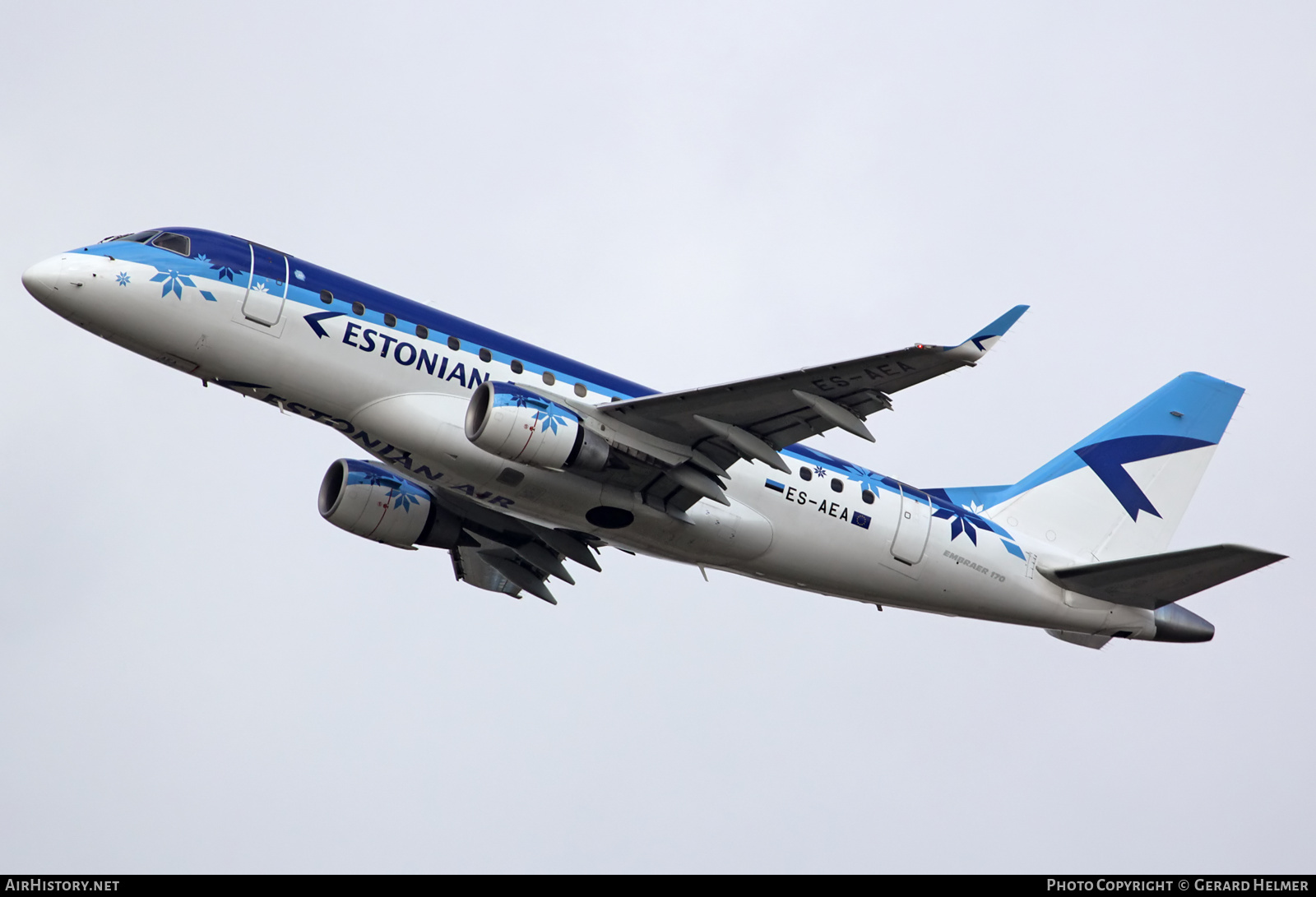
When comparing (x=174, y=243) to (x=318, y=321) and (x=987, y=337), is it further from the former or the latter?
(x=987, y=337)

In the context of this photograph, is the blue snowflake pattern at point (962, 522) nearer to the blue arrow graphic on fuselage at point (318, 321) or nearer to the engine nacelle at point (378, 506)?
the engine nacelle at point (378, 506)

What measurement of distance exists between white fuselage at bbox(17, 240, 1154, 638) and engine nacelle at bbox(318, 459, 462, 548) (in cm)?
72

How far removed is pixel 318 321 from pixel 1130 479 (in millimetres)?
19778

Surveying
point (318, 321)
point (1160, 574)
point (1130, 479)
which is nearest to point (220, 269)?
point (318, 321)

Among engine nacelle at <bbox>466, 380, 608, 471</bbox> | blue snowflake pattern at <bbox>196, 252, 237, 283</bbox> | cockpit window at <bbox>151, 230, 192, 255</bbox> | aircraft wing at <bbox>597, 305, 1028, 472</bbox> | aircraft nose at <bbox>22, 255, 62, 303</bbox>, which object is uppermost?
cockpit window at <bbox>151, 230, 192, 255</bbox>

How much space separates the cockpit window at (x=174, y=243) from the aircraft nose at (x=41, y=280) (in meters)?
1.82

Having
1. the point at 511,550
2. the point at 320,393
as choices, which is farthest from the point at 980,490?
the point at 320,393

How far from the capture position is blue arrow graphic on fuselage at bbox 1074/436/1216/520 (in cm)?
3256

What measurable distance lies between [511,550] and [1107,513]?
1413 cm

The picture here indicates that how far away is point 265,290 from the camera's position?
24094 mm

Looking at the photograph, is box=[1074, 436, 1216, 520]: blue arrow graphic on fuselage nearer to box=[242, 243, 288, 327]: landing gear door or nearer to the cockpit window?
box=[242, 243, 288, 327]: landing gear door

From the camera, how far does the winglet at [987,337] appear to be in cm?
2061

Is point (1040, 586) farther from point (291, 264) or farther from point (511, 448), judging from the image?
point (291, 264)

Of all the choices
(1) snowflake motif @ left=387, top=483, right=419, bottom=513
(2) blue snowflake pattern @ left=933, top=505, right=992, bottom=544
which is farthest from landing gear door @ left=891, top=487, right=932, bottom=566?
(1) snowflake motif @ left=387, top=483, right=419, bottom=513
